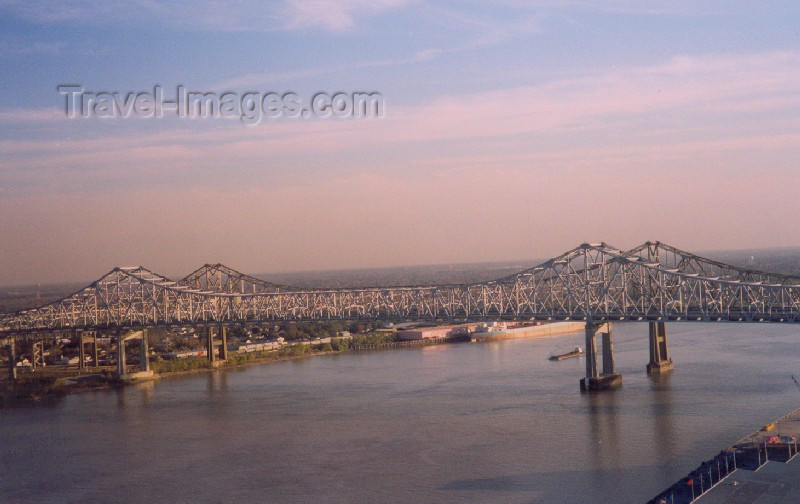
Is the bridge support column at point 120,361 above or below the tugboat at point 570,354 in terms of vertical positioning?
above

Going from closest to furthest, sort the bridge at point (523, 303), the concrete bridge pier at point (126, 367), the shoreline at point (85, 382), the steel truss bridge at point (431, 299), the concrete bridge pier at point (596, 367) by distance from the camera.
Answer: the concrete bridge pier at point (596, 367) < the bridge at point (523, 303) < the shoreline at point (85, 382) < the steel truss bridge at point (431, 299) < the concrete bridge pier at point (126, 367)

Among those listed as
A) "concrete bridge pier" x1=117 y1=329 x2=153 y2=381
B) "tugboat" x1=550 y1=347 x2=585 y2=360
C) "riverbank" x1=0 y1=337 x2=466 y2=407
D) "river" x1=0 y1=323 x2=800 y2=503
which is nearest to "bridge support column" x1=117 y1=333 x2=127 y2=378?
"concrete bridge pier" x1=117 y1=329 x2=153 y2=381

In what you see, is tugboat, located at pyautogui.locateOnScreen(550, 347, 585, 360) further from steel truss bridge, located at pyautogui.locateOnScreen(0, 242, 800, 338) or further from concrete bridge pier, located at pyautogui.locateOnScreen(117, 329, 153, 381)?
concrete bridge pier, located at pyautogui.locateOnScreen(117, 329, 153, 381)

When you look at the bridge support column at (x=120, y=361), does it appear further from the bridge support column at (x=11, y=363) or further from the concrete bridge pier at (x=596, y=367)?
the concrete bridge pier at (x=596, y=367)

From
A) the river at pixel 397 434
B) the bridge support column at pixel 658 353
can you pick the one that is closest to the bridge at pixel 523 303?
the bridge support column at pixel 658 353

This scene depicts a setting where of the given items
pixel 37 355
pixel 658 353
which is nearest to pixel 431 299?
pixel 658 353

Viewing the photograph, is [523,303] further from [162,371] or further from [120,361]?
[120,361]
